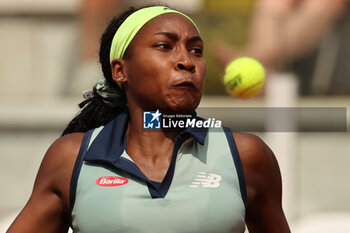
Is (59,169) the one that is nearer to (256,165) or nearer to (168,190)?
(168,190)

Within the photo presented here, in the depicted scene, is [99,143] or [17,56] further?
[17,56]

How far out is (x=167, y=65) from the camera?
2.85 meters

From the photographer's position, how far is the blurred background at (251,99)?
5480mm

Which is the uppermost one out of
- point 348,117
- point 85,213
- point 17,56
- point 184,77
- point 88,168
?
point 17,56

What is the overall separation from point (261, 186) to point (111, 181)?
1.88 ft

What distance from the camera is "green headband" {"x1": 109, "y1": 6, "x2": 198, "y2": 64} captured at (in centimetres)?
297

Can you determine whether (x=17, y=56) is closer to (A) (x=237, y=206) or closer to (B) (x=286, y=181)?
(B) (x=286, y=181)

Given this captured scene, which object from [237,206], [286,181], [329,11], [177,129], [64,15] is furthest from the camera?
[64,15]

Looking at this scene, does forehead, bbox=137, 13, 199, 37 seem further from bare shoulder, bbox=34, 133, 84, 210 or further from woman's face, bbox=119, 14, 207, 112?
bare shoulder, bbox=34, 133, 84, 210

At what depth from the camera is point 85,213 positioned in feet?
9.09

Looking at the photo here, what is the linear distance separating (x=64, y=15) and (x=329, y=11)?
7.12 ft

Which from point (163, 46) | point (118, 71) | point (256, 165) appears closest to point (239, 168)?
point (256, 165)

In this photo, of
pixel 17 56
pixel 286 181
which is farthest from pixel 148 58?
pixel 17 56

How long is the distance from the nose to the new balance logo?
397 millimetres
